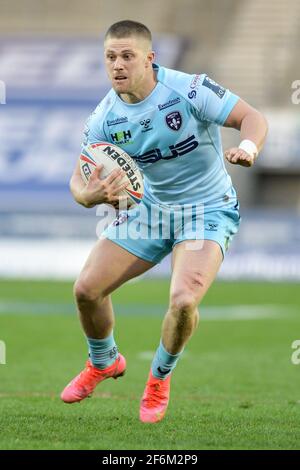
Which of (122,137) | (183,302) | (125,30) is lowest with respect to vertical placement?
(183,302)

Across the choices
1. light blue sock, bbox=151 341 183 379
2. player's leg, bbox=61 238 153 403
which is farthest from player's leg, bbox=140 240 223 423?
player's leg, bbox=61 238 153 403

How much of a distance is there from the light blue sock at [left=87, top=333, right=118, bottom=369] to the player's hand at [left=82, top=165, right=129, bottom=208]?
1121mm

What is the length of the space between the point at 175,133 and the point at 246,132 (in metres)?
0.51

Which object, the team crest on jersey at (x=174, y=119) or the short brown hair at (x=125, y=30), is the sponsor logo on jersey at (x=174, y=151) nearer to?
the team crest on jersey at (x=174, y=119)

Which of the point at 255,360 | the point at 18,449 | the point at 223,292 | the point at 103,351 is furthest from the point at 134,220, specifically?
the point at 223,292

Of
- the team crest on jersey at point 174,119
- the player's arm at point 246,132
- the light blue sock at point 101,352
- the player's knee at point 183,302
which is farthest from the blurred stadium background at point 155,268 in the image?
the team crest on jersey at point 174,119

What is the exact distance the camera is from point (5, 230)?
2277cm

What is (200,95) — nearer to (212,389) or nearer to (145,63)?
(145,63)

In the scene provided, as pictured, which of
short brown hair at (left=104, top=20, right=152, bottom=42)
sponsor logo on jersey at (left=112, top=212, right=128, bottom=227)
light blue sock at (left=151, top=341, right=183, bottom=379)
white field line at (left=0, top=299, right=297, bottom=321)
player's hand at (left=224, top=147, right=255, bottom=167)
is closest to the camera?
player's hand at (left=224, top=147, right=255, bottom=167)

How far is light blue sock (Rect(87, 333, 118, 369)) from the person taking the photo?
294 inches

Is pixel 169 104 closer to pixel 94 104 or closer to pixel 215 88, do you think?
pixel 215 88

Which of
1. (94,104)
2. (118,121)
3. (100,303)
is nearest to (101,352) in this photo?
(100,303)

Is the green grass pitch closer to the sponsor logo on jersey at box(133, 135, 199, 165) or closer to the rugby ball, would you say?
the rugby ball

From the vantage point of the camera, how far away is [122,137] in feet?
22.9
